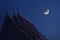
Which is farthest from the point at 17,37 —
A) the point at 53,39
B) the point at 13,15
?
the point at 53,39

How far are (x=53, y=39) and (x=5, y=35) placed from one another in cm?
→ 66

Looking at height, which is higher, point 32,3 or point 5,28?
point 32,3

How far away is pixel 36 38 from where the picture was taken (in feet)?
9.74

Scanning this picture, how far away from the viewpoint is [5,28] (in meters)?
2.92

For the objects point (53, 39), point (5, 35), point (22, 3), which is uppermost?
point (22, 3)

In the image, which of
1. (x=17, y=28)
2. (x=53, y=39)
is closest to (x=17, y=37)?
(x=17, y=28)

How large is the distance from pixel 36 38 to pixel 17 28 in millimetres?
306

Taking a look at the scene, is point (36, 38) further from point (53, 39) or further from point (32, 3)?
point (32, 3)

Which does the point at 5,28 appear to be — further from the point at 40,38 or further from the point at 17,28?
the point at 40,38

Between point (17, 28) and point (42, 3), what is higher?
point (42, 3)

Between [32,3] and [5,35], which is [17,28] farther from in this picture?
[32,3]

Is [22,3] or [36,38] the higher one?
[22,3]

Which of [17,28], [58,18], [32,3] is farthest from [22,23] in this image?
[58,18]

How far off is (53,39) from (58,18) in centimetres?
31
